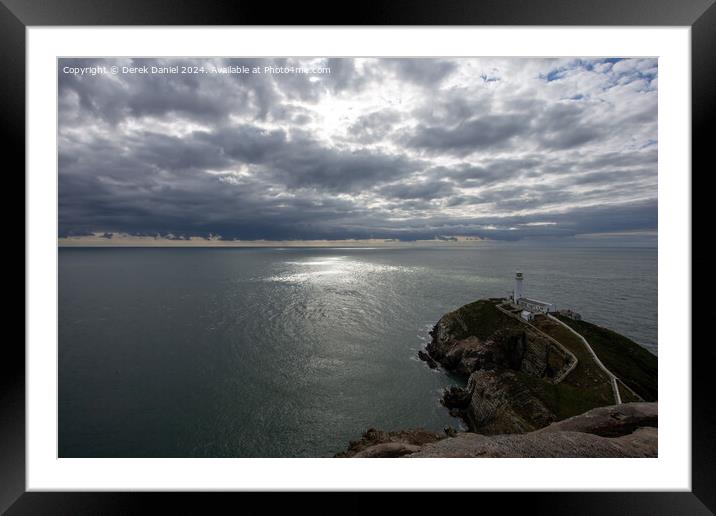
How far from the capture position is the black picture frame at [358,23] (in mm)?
2783

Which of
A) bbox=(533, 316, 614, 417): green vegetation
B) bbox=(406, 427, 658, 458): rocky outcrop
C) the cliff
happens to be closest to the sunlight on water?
the cliff

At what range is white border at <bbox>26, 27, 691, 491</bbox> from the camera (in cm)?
309

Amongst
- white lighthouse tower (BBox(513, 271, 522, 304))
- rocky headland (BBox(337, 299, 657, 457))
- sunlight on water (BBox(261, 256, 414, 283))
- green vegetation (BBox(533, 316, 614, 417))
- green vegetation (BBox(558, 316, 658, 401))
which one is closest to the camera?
rocky headland (BBox(337, 299, 657, 457))

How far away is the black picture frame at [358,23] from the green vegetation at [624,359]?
956cm

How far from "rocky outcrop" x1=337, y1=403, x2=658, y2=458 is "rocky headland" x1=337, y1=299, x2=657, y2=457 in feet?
0.06

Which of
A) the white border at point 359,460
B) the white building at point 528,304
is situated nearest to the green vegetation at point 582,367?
the white building at point 528,304

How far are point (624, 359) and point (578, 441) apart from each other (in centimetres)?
1140

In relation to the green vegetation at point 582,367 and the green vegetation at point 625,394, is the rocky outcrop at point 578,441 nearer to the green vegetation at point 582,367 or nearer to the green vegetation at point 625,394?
the green vegetation at point 582,367

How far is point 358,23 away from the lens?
2.85 meters

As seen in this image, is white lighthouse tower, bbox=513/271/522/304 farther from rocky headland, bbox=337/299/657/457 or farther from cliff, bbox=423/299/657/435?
cliff, bbox=423/299/657/435

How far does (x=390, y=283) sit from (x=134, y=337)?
108 ft

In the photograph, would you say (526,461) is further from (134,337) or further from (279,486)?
(134,337)

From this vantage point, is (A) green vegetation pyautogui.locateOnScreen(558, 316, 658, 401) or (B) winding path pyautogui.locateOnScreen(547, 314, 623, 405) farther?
(A) green vegetation pyautogui.locateOnScreen(558, 316, 658, 401)

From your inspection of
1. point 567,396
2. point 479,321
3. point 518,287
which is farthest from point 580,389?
point 518,287
